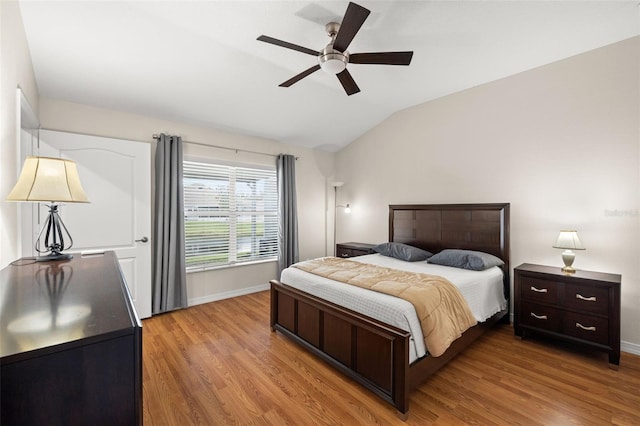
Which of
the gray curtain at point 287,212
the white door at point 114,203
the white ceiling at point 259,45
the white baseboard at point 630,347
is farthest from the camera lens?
the gray curtain at point 287,212

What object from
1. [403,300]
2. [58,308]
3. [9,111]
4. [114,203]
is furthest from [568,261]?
[114,203]

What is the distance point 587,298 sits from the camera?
246 cm

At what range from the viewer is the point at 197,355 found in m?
2.55

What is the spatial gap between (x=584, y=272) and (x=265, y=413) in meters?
3.12

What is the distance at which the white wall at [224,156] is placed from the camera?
3.06 meters

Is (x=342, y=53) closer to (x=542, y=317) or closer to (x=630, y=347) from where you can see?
(x=542, y=317)

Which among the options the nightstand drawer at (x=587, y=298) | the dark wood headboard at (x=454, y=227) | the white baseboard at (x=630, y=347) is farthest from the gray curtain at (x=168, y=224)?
the white baseboard at (x=630, y=347)

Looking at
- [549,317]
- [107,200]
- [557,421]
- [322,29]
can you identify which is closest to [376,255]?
[549,317]

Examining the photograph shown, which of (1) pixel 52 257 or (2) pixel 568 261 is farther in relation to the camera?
(2) pixel 568 261

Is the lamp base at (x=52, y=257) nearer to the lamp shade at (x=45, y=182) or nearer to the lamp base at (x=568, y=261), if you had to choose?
the lamp shade at (x=45, y=182)

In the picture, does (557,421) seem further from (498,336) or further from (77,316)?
(77,316)

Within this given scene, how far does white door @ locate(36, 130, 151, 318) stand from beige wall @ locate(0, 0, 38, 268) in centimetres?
91

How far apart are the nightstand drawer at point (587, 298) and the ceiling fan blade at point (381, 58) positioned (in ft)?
8.17

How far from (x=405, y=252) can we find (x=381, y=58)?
2.34m
